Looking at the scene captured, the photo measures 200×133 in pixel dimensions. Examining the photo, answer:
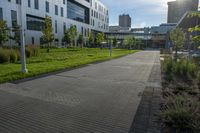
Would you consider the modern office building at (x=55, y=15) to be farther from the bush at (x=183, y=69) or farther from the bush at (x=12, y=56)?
the bush at (x=183, y=69)

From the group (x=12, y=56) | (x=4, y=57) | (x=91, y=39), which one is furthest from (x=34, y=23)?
(x=4, y=57)

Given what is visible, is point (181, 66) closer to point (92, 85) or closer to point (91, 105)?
point (92, 85)

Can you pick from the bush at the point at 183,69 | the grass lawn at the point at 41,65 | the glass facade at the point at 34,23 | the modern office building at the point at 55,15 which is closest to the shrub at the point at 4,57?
the grass lawn at the point at 41,65

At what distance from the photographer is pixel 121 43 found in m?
86.6

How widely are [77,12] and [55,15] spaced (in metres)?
16.7

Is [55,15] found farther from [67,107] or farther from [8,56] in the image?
[67,107]

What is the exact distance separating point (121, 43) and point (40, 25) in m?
47.8

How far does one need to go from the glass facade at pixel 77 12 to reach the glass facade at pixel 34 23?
53.7 feet

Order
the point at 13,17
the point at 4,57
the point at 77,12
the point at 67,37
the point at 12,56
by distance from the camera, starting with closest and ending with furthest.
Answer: the point at 4,57 → the point at 12,56 → the point at 13,17 → the point at 67,37 → the point at 77,12

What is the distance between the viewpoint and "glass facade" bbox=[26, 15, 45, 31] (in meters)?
42.0

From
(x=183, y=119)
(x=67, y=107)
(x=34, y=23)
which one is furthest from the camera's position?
(x=34, y=23)

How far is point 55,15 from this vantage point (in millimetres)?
50719

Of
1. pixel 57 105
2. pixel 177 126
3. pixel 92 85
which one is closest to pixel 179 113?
pixel 177 126

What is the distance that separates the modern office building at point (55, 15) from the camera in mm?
36844
